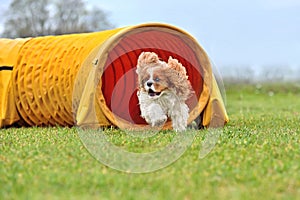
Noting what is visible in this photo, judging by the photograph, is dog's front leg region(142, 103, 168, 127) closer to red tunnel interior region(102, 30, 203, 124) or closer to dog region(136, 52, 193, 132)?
dog region(136, 52, 193, 132)

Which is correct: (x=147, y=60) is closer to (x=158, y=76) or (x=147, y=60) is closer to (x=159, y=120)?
(x=158, y=76)

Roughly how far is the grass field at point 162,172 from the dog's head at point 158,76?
0.65m

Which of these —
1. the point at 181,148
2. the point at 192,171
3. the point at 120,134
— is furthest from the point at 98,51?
the point at 192,171

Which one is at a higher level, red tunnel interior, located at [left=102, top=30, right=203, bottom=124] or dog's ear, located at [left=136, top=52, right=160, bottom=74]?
dog's ear, located at [left=136, top=52, right=160, bottom=74]

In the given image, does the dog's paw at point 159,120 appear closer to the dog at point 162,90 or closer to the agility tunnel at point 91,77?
the dog at point 162,90

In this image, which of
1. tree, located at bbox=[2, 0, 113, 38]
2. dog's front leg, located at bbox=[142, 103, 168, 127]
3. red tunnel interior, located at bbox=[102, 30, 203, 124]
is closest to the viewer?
dog's front leg, located at bbox=[142, 103, 168, 127]

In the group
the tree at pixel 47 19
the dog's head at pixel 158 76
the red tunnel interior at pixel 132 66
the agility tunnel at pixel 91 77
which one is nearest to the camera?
the dog's head at pixel 158 76

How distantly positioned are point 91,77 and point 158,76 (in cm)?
73

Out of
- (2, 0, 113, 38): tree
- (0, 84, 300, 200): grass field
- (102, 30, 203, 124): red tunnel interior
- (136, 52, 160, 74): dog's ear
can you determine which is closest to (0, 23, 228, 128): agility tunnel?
(102, 30, 203, 124): red tunnel interior

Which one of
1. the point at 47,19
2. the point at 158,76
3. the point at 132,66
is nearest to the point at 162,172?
the point at 158,76

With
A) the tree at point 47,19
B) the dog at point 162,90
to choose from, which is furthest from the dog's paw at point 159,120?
the tree at point 47,19

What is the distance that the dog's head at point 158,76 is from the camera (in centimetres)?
→ 570

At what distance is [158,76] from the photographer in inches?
224

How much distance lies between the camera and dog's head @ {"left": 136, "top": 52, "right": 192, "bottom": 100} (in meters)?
5.70
